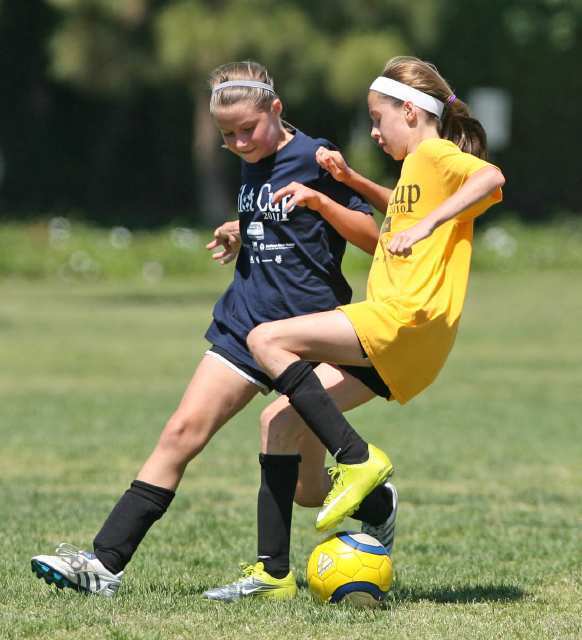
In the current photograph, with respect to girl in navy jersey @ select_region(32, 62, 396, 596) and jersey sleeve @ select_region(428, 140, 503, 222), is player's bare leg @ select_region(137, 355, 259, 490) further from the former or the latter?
jersey sleeve @ select_region(428, 140, 503, 222)

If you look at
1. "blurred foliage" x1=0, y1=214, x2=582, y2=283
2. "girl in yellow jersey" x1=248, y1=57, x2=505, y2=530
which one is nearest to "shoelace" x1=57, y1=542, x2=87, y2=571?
"girl in yellow jersey" x1=248, y1=57, x2=505, y2=530

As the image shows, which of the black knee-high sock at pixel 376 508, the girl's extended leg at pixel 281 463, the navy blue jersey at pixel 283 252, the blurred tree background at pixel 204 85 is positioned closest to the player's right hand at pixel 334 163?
the navy blue jersey at pixel 283 252

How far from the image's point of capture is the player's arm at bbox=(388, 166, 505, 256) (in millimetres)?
5273

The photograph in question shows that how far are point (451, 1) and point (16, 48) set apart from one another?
432 inches

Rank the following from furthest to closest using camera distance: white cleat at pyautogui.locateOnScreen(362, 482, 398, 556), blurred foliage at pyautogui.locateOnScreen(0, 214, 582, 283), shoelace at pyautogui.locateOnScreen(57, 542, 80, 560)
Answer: blurred foliage at pyautogui.locateOnScreen(0, 214, 582, 283), white cleat at pyautogui.locateOnScreen(362, 482, 398, 556), shoelace at pyautogui.locateOnScreen(57, 542, 80, 560)

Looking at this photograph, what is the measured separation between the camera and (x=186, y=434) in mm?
A: 5809

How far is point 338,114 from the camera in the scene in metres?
38.8

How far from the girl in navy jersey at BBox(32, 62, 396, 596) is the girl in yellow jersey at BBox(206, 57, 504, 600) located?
0.08 metres

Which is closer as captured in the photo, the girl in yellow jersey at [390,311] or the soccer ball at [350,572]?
the girl in yellow jersey at [390,311]

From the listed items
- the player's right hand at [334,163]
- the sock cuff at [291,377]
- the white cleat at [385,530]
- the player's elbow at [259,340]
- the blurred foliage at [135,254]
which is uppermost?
the player's right hand at [334,163]

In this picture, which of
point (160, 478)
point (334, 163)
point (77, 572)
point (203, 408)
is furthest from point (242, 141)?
point (77, 572)

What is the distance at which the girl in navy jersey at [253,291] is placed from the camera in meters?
5.80

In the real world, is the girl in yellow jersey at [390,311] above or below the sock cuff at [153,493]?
above

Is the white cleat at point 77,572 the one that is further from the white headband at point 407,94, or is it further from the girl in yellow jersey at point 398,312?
the white headband at point 407,94
